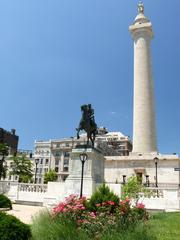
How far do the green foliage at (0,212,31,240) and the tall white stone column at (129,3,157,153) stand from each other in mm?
42417

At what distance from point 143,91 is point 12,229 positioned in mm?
46693

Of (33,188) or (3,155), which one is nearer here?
(3,155)

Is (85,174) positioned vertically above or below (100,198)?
above

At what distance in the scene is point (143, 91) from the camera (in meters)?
51.6

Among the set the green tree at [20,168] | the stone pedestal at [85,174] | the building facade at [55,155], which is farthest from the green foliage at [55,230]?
the building facade at [55,155]

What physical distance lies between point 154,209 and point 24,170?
4247cm

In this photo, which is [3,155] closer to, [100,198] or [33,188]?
[33,188]

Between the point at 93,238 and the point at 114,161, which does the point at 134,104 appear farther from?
the point at 93,238

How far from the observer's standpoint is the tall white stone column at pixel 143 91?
49.2 meters

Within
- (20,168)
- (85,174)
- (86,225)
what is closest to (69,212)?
(86,225)

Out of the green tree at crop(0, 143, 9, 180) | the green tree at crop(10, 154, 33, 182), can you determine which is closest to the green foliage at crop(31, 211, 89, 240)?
the green tree at crop(0, 143, 9, 180)

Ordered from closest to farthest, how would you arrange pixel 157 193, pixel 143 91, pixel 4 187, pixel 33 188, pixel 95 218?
pixel 95 218 < pixel 157 193 < pixel 33 188 < pixel 4 187 < pixel 143 91

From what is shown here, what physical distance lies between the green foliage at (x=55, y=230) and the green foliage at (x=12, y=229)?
59cm

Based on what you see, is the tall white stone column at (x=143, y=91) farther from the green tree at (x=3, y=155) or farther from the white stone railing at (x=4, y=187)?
the white stone railing at (x=4, y=187)
